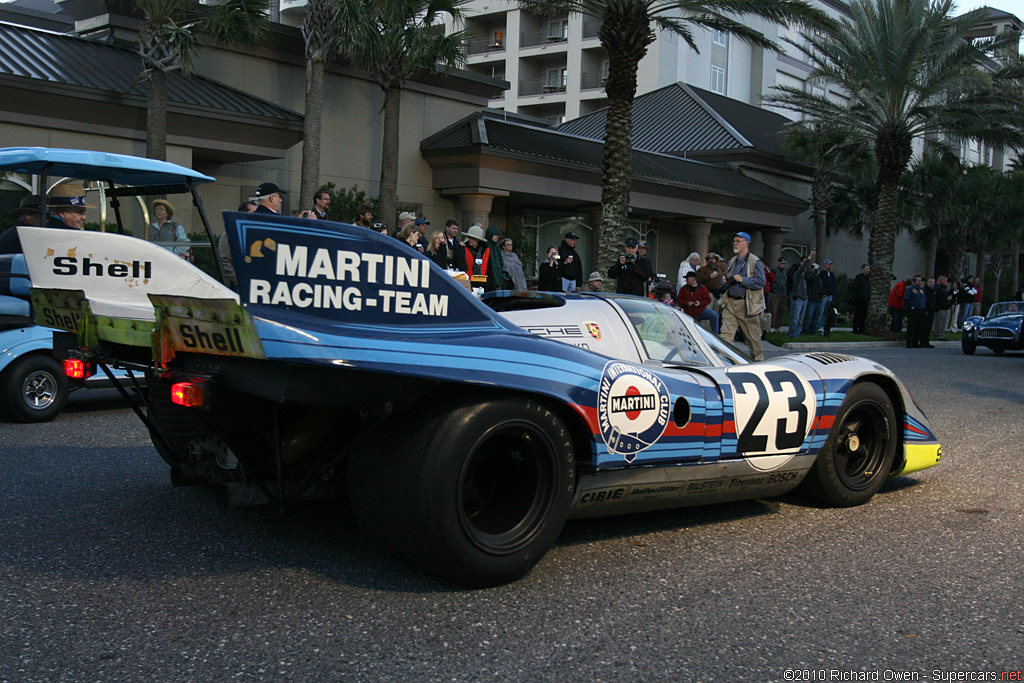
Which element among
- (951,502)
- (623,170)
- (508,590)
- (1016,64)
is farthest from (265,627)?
(1016,64)

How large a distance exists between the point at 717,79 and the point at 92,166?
52.9 m

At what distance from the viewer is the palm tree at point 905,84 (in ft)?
80.1

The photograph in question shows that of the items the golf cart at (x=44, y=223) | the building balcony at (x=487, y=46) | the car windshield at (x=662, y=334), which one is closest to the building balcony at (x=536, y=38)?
the building balcony at (x=487, y=46)

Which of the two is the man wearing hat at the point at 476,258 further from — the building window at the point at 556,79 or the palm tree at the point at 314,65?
the building window at the point at 556,79

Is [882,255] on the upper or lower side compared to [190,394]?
upper

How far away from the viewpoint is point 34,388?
26.1ft

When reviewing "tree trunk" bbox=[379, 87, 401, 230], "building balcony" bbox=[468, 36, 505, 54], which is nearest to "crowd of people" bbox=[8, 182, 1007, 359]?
"tree trunk" bbox=[379, 87, 401, 230]

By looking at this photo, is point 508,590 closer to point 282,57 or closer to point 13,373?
point 13,373

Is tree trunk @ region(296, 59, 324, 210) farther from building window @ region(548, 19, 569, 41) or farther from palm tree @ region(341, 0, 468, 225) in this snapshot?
building window @ region(548, 19, 569, 41)

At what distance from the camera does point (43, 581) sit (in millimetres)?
3949

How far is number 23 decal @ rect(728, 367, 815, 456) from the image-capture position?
4.94 meters

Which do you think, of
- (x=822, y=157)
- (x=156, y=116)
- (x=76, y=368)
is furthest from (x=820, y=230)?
(x=76, y=368)

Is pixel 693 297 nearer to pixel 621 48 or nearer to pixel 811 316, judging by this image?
pixel 621 48

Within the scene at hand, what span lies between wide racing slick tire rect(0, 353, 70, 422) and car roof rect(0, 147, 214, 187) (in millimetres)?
1667
